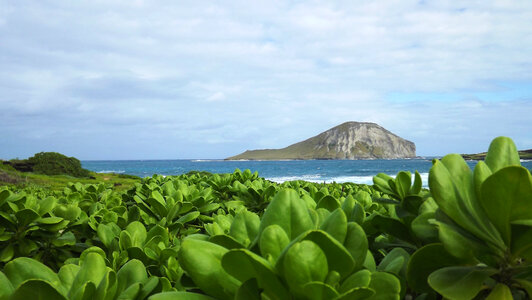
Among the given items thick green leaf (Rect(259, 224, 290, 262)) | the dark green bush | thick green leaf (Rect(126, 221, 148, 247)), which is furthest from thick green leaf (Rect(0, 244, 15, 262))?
the dark green bush

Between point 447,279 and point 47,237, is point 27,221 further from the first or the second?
point 447,279

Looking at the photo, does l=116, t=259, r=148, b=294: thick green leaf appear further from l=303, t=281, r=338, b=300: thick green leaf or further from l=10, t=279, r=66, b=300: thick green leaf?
l=303, t=281, r=338, b=300: thick green leaf

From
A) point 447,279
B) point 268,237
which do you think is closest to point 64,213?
point 268,237

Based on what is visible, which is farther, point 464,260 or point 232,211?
point 232,211

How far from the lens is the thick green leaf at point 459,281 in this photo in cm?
85

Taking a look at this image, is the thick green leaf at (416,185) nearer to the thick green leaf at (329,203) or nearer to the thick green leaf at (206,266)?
the thick green leaf at (329,203)

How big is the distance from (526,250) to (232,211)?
80.8 inches

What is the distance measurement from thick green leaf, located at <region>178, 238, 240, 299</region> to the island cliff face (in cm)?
14939

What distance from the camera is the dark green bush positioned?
23552 millimetres

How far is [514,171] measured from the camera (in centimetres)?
78

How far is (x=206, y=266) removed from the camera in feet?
3.01

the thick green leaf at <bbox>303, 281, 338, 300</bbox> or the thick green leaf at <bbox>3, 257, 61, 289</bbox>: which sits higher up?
the thick green leaf at <bbox>303, 281, 338, 300</bbox>

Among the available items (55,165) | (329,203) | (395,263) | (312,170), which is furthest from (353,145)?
(395,263)

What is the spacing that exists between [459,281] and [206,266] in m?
0.63
